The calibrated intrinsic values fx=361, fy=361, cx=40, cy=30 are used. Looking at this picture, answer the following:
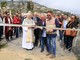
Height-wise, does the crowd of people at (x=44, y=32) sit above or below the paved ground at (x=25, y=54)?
above

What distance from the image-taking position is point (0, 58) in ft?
49.5

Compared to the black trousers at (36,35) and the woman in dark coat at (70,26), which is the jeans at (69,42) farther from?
the black trousers at (36,35)

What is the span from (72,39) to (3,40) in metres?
4.59

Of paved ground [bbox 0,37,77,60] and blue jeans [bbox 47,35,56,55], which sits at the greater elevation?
blue jeans [bbox 47,35,56,55]

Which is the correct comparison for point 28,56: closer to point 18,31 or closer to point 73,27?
point 73,27

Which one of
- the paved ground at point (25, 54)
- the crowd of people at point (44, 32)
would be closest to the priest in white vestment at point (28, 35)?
the crowd of people at point (44, 32)

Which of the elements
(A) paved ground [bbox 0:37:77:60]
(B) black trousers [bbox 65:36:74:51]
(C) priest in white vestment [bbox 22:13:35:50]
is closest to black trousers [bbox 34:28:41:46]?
(C) priest in white vestment [bbox 22:13:35:50]

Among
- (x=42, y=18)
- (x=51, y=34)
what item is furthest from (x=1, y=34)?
(x=51, y=34)

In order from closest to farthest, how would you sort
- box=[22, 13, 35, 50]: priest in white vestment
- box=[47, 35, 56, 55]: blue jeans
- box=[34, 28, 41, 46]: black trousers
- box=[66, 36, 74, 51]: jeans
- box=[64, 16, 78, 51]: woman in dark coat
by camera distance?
box=[47, 35, 56, 55]: blue jeans, box=[64, 16, 78, 51]: woman in dark coat, box=[66, 36, 74, 51]: jeans, box=[22, 13, 35, 50]: priest in white vestment, box=[34, 28, 41, 46]: black trousers

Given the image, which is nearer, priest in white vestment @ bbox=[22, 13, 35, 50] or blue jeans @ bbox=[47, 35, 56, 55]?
blue jeans @ bbox=[47, 35, 56, 55]

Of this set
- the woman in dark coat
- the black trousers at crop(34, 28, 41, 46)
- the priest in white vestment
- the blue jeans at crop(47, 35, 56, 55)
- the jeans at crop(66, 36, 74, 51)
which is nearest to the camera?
the blue jeans at crop(47, 35, 56, 55)

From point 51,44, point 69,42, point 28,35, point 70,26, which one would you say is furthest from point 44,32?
point 69,42

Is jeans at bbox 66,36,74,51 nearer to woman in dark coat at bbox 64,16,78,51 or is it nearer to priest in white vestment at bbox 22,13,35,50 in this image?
woman in dark coat at bbox 64,16,78,51

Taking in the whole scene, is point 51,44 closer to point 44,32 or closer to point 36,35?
point 44,32
